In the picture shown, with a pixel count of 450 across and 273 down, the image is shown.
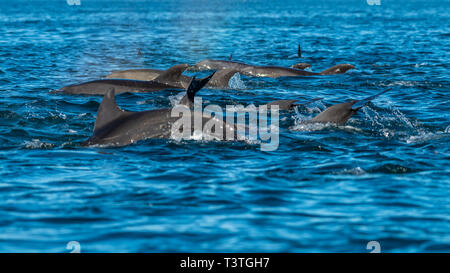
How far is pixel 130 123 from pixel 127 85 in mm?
7099

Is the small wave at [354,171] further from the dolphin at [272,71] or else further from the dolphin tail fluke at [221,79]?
the dolphin at [272,71]

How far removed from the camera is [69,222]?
8.23 meters

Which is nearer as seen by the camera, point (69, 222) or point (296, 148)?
point (69, 222)

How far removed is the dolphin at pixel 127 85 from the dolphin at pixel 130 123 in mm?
6502

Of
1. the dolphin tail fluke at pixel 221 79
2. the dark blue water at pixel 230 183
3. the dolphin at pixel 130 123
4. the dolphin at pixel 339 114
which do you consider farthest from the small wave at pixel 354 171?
the dolphin tail fluke at pixel 221 79

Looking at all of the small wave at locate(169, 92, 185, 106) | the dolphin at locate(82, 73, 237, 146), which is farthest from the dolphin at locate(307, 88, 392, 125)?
the small wave at locate(169, 92, 185, 106)

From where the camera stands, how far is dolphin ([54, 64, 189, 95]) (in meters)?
18.5

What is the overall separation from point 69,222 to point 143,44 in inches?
1233

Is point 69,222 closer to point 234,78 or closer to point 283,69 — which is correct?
point 234,78

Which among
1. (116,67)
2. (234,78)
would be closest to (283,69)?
(234,78)

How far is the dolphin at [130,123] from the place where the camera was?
1170cm

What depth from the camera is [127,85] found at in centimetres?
1878

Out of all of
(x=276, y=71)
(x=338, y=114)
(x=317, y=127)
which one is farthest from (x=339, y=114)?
(x=276, y=71)

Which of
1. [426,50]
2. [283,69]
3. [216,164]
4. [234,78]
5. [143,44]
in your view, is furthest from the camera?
[143,44]
